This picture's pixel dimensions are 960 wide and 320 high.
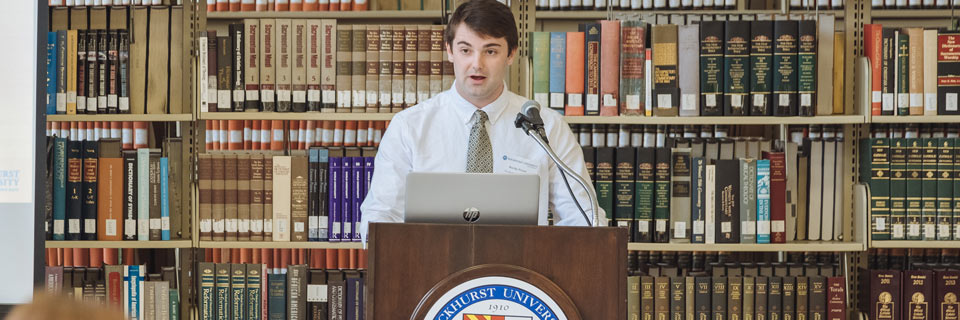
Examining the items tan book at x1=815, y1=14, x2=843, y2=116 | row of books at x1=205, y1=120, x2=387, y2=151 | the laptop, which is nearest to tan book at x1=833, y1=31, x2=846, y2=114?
tan book at x1=815, y1=14, x2=843, y2=116

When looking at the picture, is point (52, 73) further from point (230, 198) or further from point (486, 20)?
point (486, 20)

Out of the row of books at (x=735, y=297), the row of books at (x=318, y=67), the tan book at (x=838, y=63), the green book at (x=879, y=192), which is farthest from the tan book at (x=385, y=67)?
the green book at (x=879, y=192)

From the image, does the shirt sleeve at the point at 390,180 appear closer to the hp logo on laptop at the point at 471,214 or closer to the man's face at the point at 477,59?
the man's face at the point at 477,59

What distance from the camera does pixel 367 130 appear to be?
419 cm

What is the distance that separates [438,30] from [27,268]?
1.35 metres

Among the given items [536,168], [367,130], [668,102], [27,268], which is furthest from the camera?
[367,130]

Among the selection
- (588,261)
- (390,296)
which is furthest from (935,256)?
(390,296)

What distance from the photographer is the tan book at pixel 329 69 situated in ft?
8.91

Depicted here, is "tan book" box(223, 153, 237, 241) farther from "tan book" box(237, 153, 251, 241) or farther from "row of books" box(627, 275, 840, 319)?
"row of books" box(627, 275, 840, 319)

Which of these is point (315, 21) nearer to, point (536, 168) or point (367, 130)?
point (536, 168)

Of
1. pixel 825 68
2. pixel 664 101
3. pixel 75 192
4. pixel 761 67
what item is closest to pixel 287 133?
pixel 75 192

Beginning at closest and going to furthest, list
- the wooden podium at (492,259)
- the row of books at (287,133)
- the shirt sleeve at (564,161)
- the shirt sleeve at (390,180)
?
1. the wooden podium at (492,259)
2. the shirt sleeve at (390,180)
3. the shirt sleeve at (564,161)
4. the row of books at (287,133)

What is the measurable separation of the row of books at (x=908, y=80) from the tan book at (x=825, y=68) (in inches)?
4.5

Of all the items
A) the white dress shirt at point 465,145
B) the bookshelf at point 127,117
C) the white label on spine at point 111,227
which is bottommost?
the white label on spine at point 111,227
